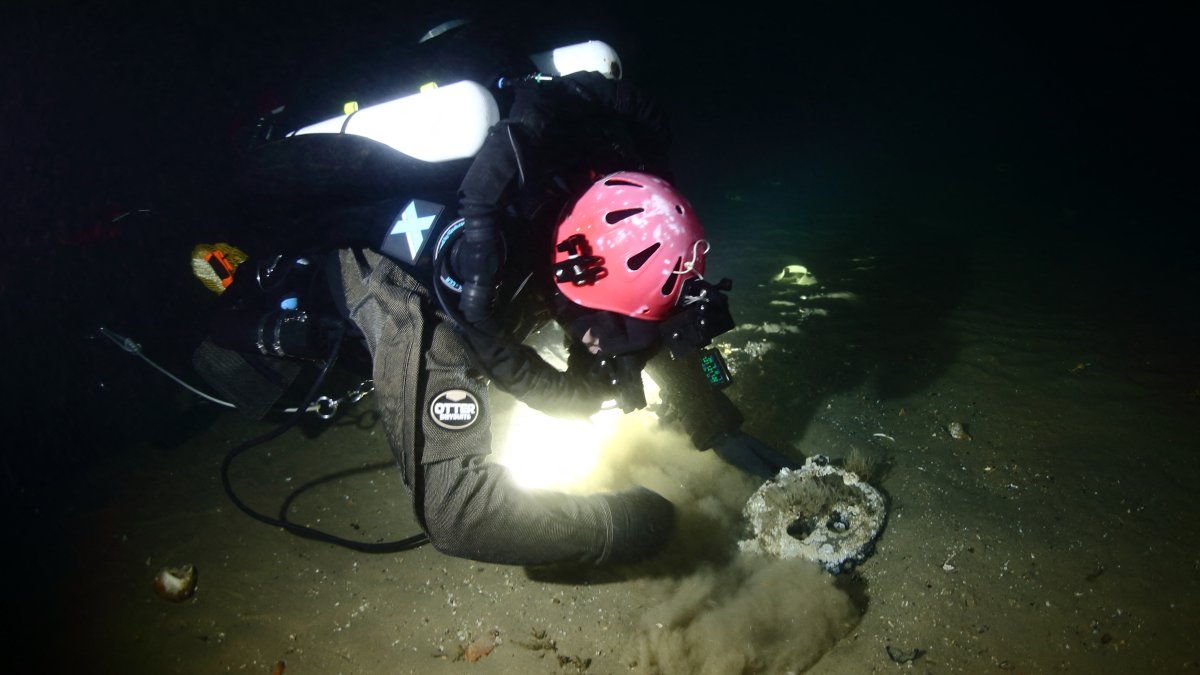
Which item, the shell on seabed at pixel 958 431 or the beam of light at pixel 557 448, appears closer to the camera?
the beam of light at pixel 557 448

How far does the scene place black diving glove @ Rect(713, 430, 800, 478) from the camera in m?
3.53

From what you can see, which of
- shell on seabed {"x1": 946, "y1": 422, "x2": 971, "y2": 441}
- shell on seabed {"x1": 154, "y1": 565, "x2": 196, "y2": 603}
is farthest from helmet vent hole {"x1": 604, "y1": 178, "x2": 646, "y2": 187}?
shell on seabed {"x1": 154, "y1": 565, "x2": 196, "y2": 603}

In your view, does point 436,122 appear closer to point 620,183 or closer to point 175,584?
point 620,183

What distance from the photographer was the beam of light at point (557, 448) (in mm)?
3622

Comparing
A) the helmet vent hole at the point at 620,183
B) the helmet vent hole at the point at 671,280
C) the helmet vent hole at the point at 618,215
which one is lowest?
the helmet vent hole at the point at 671,280

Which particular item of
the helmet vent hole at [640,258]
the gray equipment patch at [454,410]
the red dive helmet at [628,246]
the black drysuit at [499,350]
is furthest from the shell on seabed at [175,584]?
the helmet vent hole at [640,258]

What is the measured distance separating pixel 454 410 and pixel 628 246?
112 cm

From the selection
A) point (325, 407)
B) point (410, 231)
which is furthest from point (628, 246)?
point (325, 407)

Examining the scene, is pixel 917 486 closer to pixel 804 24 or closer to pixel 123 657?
→ pixel 123 657

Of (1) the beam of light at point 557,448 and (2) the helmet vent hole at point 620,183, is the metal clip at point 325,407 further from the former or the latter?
(2) the helmet vent hole at point 620,183

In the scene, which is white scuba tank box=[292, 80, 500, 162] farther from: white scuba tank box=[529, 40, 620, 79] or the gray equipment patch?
the gray equipment patch

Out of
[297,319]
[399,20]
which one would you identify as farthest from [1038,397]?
[399,20]

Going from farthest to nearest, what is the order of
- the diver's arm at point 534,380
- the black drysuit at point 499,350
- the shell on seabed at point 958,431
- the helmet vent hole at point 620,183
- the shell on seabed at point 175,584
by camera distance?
1. the shell on seabed at point 958,431
2. the shell on seabed at point 175,584
3. the helmet vent hole at point 620,183
4. the diver's arm at point 534,380
5. the black drysuit at point 499,350

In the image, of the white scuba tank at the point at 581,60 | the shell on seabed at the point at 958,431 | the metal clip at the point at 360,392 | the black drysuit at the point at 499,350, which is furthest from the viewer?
the shell on seabed at the point at 958,431
